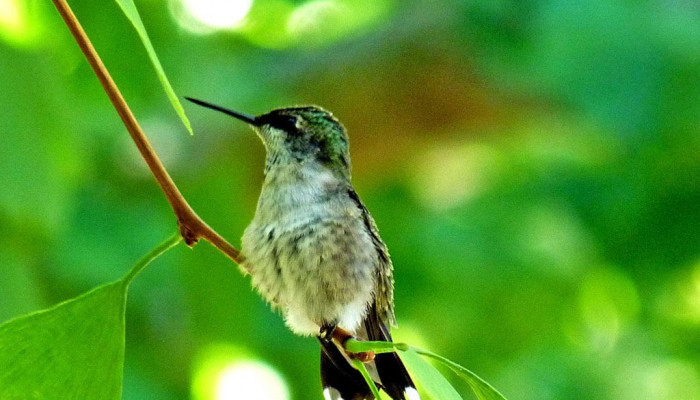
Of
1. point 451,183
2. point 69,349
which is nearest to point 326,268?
point 69,349

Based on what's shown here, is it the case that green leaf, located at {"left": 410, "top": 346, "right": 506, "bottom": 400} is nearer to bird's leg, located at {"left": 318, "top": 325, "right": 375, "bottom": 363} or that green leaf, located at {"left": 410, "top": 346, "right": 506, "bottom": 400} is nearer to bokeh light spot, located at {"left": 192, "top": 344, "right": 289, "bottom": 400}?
bird's leg, located at {"left": 318, "top": 325, "right": 375, "bottom": 363}

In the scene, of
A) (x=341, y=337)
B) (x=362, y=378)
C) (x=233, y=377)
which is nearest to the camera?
(x=341, y=337)

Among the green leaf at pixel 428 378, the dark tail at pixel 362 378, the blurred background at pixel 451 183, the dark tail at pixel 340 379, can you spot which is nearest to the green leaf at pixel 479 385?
the green leaf at pixel 428 378

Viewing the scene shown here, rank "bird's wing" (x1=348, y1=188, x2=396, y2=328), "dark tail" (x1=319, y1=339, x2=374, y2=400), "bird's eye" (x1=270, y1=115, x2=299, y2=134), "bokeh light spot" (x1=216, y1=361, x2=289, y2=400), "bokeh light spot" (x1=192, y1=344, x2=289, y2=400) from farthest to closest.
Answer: "bokeh light spot" (x1=216, y1=361, x2=289, y2=400) → "bokeh light spot" (x1=192, y1=344, x2=289, y2=400) → "bird's eye" (x1=270, y1=115, x2=299, y2=134) → "bird's wing" (x1=348, y1=188, x2=396, y2=328) → "dark tail" (x1=319, y1=339, x2=374, y2=400)

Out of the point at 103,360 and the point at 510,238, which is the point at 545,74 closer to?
the point at 510,238

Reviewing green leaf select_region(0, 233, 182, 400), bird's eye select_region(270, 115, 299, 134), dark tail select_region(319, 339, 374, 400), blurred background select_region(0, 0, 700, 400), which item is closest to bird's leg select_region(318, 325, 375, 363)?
dark tail select_region(319, 339, 374, 400)

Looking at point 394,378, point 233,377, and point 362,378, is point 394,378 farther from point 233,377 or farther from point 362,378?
point 233,377
